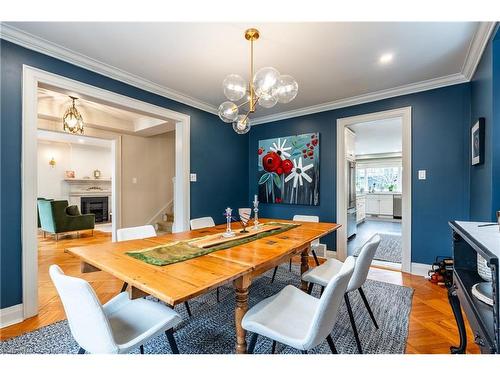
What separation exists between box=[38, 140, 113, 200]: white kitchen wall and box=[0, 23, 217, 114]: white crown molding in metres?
3.74

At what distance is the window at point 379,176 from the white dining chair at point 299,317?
8444 mm

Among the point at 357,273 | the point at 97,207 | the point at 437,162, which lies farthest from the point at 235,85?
the point at 97,207

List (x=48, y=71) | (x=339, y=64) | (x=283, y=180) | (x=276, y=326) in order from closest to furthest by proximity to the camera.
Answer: (x=276, y=326), (x=48, y=71), (x=339, y=64), (x=283, y=180)

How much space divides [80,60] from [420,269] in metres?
4.37

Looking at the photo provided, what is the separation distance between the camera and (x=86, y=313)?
892 millimetres

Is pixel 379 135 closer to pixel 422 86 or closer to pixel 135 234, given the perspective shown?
pixel 422 86

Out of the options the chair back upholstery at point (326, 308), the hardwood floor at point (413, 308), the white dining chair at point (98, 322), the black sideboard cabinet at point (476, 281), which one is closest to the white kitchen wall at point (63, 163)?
the hardwood floor at point (413, 308)

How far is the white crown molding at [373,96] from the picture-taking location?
105 inches

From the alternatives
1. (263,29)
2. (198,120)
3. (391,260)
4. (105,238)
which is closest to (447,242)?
(391,260)

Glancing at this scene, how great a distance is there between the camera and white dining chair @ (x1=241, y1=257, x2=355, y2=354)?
3.10 feet

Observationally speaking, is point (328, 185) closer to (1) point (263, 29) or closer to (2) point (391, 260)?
(2) point (391, 260)

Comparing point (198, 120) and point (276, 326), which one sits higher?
point (198, 120)

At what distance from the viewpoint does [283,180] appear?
13.0ft

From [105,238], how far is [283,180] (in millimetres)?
4015
